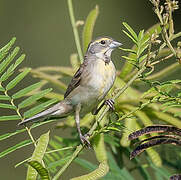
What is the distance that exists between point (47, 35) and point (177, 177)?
5798 millimetres

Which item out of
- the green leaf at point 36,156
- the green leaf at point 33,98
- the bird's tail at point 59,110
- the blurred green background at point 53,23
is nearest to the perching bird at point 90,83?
the bird's tail at point 59,110

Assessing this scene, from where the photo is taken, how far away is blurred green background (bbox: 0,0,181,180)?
6.35 metres

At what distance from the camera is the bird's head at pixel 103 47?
2088mm

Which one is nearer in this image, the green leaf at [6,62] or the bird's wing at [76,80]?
the green leaf at [6,62]

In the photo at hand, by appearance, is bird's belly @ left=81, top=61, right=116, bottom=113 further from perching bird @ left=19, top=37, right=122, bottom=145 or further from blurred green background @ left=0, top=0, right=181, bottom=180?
blurred green background @ left=0, top=0, right=181, bottom=180

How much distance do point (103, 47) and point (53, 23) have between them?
4.63 metres

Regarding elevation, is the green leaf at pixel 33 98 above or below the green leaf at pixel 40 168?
above

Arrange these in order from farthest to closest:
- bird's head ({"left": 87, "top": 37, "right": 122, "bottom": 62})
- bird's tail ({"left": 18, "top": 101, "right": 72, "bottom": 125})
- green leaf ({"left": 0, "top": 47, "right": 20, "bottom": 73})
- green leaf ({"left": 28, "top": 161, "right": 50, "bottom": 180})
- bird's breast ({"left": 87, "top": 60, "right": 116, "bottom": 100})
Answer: bird's head ({"left": 87, "top": 37, "right": 122, "bottom": 62})
bird's breast ({"left": 87, "top": 60, "right": 116, "bottom": 100})
bird's tail ({"left": 18, "top": 101, "right": 72, "bottom": 125})
green leaf ({"left": 0, "top": 47, "right": 20, "bottom": 73})
green leaf ({"left": 28, "top": 161, "right": 50, "bottom": 180})

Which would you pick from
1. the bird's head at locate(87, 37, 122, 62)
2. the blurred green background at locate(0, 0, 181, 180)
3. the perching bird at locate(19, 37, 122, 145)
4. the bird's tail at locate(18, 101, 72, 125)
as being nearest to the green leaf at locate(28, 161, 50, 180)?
the bird's tail at locate(18, 101, 72, 125)

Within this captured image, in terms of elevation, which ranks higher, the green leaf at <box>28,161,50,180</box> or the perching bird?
the green leaf at <box>28,161,50,180</box>

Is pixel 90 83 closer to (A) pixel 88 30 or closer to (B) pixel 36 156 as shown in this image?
(A) pixel 88 30

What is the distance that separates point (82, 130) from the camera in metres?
1.60

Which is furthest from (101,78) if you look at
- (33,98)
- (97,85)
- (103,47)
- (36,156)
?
(36,156)

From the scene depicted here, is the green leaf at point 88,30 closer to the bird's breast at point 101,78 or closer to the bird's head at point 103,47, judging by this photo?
the bird's breast at point 101,78
